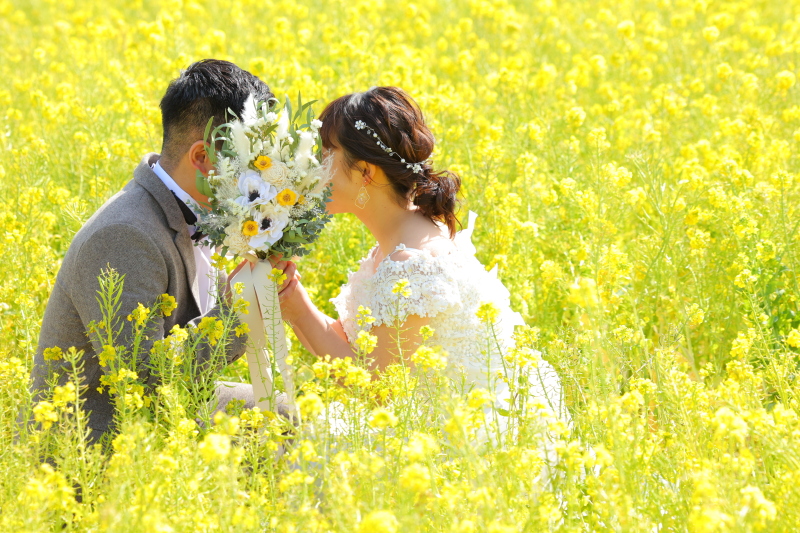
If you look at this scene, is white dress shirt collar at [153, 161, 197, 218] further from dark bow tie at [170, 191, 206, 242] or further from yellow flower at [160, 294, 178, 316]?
yellow flower at [160, 294, 178, 316]

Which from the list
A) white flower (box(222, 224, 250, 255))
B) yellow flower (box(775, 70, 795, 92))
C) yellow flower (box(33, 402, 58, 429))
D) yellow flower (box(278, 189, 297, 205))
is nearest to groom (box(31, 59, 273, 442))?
white flower (box(222, 224, 250, 255))

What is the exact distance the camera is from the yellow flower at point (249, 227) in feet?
8.73

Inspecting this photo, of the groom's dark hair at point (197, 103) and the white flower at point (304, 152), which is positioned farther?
the groom's dark hair at point (197, 103)

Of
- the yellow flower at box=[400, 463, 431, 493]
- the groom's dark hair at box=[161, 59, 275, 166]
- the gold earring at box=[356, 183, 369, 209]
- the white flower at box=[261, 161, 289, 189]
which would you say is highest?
the groom's dark hair at box=[161, 59, 275, 166]

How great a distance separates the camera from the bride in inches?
118

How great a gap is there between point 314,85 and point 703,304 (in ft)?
9.24

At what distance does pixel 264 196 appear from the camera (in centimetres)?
268

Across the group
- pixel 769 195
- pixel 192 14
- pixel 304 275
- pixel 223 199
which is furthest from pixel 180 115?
pixel 192 14

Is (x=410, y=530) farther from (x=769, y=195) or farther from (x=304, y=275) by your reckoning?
(x=769, y=195)

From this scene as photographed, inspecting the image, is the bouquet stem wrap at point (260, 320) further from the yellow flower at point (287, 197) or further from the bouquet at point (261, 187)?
the yellow flower at point (287, 197)

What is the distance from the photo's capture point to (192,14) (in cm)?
832

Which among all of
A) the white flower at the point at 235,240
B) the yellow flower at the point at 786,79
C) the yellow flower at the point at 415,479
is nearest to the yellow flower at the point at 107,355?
the white flower at the point at 235,240

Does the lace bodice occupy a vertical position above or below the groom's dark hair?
below

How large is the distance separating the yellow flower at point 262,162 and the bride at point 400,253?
0.35 meters
